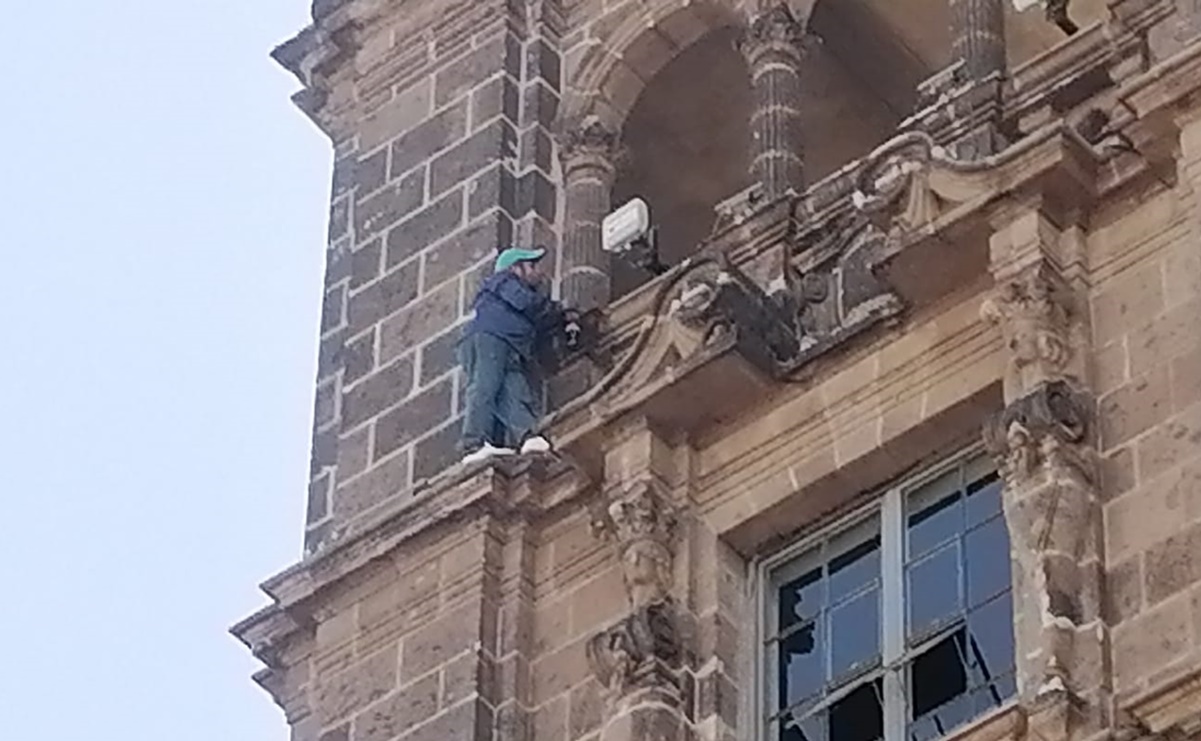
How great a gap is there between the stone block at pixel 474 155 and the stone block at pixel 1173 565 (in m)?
6.43

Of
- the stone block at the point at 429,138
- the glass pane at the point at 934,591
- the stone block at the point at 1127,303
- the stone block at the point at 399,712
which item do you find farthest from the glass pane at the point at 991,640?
the stone block at the point at 429,138

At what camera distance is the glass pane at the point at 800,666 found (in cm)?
2270

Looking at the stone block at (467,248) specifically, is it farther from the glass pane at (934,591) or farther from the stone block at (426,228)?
the glass pane at (934,591)

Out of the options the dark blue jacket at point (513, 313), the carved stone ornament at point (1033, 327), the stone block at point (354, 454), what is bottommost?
the carved stone ornament at point (1033, 327)

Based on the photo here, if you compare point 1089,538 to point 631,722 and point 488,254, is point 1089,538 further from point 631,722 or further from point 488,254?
point 488,254

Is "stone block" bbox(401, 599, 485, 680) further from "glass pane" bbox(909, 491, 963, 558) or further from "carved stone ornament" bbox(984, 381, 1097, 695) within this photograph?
"carved stone ornament" bbox(984, 381, 1097, 695)

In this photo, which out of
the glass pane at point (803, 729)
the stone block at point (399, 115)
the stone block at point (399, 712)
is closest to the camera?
the glass pane at point (803, 729)

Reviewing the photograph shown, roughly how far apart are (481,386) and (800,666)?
2923mm

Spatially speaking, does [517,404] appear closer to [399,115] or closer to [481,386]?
[481,386]

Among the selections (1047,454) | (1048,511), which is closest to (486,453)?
(1047,454)

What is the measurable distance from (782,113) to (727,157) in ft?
6.78

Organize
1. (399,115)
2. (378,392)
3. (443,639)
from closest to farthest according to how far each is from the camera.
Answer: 1. (443,639)
2. (378,392)
3. (399,115)

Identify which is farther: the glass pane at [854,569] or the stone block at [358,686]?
the stone block at [358,686]

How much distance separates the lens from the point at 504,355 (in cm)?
2511
